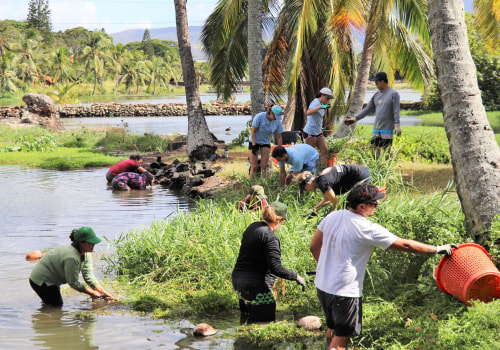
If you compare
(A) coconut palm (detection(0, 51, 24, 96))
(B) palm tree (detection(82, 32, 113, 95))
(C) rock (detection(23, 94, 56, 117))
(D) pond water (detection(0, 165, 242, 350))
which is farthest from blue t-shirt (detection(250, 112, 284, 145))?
(B) palm tree (detection(82, 32, 113, 95))

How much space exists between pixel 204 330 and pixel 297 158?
14.1ft

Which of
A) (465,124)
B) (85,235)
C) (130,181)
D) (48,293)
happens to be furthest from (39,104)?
(465,124)

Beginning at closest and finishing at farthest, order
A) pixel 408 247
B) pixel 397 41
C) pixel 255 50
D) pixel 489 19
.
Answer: pixel 408 247
pixel 489 19
pixel 255 50
pixel 397 41

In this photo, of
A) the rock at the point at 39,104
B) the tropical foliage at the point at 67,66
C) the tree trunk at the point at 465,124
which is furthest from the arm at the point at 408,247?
the tropical foliage at the point at 67,66

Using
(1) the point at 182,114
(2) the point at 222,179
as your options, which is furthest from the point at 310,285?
(1) the point at 182,114

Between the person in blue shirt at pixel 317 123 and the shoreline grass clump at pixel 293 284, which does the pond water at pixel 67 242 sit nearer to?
the shoreline grass clump at pixel 293 284

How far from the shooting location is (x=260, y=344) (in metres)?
5.67

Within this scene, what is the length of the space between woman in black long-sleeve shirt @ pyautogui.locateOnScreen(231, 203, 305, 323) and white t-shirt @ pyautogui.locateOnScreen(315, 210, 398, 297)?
96cm

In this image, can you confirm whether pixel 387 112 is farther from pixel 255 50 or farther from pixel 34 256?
pixel 34 256

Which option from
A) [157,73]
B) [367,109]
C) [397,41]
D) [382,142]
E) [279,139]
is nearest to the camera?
[367,109]

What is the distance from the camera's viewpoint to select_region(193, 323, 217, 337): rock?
596cm

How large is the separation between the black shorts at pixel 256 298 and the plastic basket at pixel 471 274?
1833mm

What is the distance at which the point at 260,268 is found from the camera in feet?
19.3

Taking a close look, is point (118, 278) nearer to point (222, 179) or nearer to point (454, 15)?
point (454, 15)
